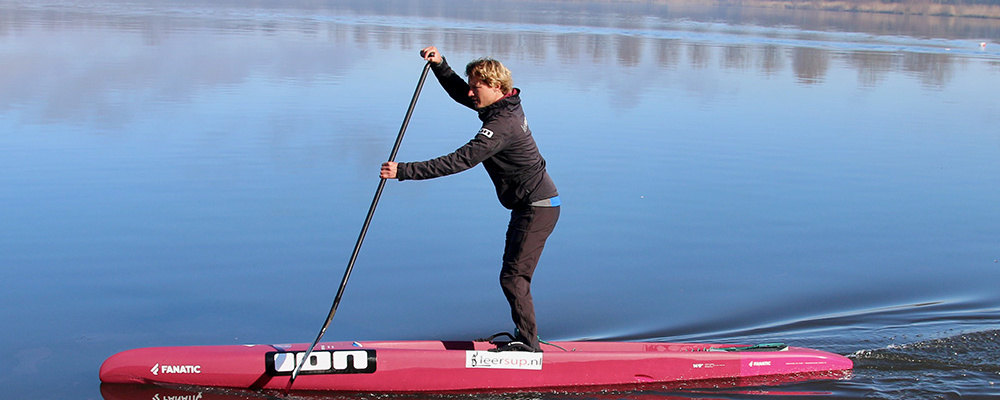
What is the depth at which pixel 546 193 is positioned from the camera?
5.37 m

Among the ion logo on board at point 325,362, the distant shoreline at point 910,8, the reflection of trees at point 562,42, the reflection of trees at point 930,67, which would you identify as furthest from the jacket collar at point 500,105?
the distant shoreline at point 910,8

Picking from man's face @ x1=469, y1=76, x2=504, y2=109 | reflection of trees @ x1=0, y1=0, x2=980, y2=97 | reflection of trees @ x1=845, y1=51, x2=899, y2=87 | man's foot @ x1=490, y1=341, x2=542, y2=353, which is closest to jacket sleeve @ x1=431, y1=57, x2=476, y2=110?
man's face @ x1=469, y1=76, x2=504, y2=109

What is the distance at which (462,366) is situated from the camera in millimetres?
→ 5469

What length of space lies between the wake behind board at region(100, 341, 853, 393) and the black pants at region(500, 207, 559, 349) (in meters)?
0.34

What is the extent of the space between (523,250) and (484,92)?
892 millimetres

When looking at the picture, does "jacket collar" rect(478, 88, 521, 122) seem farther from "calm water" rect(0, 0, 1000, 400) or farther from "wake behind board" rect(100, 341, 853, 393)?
"calm water" rect(0, 0, 1000, 400)

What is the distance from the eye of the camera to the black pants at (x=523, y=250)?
5.35 m

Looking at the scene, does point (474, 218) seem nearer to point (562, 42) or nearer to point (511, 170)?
point (511, 170)

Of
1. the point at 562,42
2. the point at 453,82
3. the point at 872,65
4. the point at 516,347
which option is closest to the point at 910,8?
the point at 872,65

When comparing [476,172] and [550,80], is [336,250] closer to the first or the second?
[476,172]

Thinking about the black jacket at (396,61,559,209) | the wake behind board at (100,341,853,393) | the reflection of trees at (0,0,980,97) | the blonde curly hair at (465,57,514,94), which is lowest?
the wake behind board at (100,341,853,393)

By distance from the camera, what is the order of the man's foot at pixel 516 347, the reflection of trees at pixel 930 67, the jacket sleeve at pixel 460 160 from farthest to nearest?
the reflection of trees at pixel 930 67, the man's foot at pixel 516 347, the jacket sleeve at pixel 460 160

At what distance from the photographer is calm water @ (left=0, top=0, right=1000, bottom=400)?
21.2 ft

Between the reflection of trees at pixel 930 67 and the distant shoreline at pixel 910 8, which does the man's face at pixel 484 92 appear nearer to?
the reflection of trees at pixel 930 67
